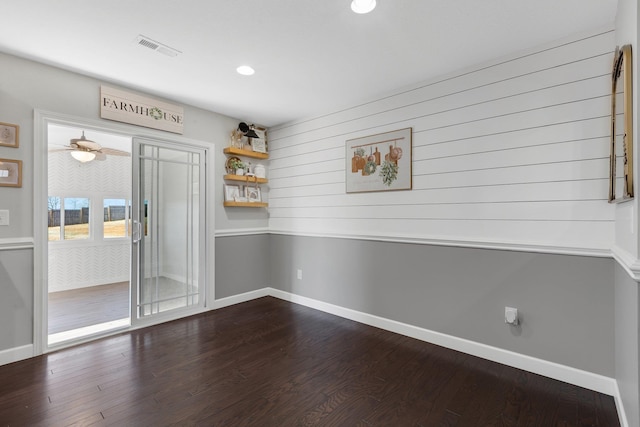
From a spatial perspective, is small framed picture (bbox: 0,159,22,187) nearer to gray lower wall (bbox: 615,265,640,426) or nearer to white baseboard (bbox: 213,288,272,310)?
white baseboard (bbox: 213,288,272,310)

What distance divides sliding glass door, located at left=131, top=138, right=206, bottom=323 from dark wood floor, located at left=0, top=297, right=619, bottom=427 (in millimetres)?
569

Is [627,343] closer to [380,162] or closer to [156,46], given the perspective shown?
[380,162]

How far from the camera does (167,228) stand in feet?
11.7

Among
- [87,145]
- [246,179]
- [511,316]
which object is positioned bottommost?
[511,316]

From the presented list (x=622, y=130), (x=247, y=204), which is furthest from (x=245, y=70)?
(x=622, y=130)

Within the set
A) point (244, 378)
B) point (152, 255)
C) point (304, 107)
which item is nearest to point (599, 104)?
point (304, 107)

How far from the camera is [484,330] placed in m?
2.59

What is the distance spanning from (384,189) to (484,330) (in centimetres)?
160

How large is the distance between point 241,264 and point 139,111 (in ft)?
7.25

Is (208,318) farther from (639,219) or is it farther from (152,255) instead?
(639,219)

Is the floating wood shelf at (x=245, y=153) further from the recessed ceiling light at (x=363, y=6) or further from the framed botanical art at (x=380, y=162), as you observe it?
the recessed ceiling light at (x=363, y=6)

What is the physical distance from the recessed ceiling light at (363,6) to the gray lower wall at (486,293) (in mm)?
2041

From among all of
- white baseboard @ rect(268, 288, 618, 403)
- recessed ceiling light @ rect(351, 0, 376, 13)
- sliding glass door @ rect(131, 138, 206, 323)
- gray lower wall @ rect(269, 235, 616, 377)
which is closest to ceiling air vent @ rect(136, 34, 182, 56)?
sliding glass door @ rect(131, 138, 206, 323)

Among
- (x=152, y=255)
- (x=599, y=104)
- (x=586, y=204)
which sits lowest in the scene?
(x=152, y=255)
